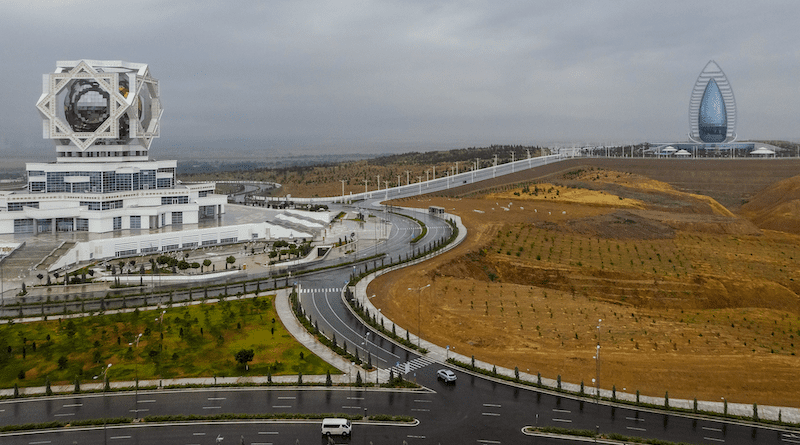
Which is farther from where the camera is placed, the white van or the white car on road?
the white car on road

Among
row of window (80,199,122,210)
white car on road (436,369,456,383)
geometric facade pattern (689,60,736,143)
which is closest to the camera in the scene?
white car on road (436,369,456,383)

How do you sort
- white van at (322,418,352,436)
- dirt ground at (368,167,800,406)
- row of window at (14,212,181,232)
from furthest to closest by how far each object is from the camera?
1. row of window at (14,212,181,232)
2. dirt ground at (368,167,800,406)
3. white van at (322,418,352,436)

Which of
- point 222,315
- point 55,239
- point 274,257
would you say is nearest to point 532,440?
point 222,315

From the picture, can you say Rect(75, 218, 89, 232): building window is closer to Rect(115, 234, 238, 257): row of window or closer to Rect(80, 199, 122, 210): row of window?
Rect(80, 199, 122, 210): row of window

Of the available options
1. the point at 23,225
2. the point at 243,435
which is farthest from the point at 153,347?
the point at 23,225

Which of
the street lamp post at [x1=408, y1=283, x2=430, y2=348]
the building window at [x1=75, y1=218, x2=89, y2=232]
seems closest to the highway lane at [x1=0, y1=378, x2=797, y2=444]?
the street lamp post at [x1=408, y1=283, x2=430, y2=348]

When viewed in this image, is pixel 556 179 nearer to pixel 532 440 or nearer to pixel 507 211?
pixel 507 211
